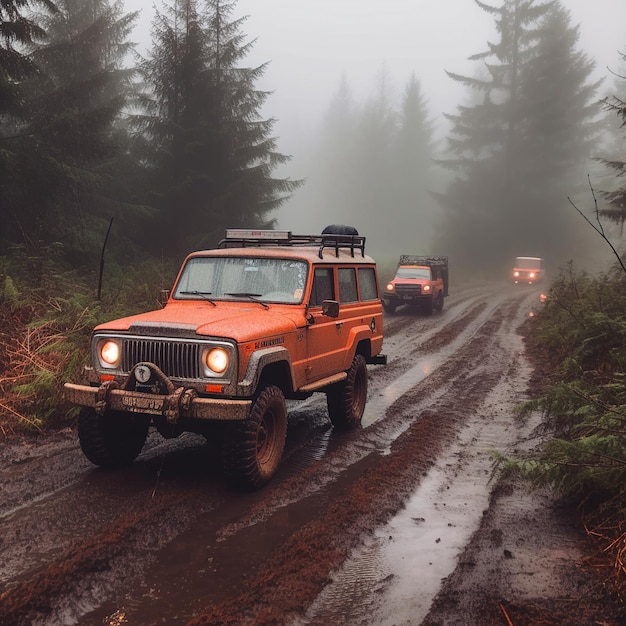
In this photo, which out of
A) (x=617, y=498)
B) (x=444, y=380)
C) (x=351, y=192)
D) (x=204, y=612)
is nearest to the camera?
(x=204, y=612)

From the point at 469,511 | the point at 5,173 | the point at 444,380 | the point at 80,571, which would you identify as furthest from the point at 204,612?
the point at 5,173

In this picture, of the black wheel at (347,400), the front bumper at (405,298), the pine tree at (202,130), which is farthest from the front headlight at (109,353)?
the front bumper at (405,298)

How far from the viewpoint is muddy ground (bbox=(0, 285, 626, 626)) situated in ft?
10.5

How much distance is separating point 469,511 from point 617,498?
3.90 ft

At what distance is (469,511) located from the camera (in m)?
4.64

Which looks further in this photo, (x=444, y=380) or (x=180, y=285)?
(x=444, y=380)

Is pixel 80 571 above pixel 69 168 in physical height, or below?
below

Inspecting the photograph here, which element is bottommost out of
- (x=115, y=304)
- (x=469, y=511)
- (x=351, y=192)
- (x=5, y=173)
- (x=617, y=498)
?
(x=469, y=511)

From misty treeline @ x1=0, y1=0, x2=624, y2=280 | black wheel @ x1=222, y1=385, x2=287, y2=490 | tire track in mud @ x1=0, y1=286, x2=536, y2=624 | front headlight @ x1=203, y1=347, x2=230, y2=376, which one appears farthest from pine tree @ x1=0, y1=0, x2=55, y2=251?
tire track in mud @ x1=0, y1=286, x2=536, y2=624

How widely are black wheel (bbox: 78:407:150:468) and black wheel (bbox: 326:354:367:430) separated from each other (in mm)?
2435

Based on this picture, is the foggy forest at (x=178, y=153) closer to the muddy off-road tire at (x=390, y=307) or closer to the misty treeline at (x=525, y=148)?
the misty treeline at (x=525, y=148)

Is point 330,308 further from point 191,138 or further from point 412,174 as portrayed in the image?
point 412,174

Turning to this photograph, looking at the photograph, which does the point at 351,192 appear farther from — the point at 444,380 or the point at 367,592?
the point at 367,592

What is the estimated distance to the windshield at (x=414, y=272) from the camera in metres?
20.9
